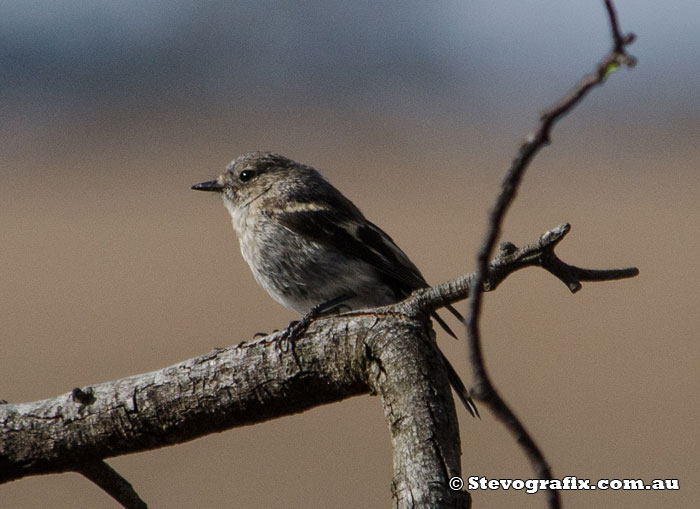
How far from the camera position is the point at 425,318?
2902 millimetres

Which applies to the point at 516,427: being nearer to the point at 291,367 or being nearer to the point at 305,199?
the point at 291,367

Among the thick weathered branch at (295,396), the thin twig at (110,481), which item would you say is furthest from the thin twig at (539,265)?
the thin twig at (110,481)

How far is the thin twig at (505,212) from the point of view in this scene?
1.38 meters

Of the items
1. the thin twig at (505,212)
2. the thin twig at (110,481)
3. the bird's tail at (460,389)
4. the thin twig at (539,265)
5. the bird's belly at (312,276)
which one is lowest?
the thin twig at (505,212)

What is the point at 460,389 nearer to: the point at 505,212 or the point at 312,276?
the point at 312,276

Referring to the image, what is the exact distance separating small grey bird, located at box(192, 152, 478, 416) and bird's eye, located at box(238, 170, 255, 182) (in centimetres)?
30

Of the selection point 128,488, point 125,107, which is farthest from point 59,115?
point 128,488

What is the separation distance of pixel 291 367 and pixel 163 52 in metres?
54.5

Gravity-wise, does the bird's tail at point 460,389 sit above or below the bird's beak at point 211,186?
below

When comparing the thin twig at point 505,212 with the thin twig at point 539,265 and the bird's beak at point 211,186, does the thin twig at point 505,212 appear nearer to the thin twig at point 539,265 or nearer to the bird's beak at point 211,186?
the thin twig at point 539,265

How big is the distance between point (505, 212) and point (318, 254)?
155 inches

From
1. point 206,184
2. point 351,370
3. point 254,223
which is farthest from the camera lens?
point 206,184

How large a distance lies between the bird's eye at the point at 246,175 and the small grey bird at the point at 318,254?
0.30 meters

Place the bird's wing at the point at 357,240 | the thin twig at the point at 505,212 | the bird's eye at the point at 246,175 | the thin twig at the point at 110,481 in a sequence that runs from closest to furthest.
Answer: the thin twig at the point at 505,212
the thin twig at the point at 110,481
the bird's wing at the point at 357,240
the bird's eye at the point at 246,175
